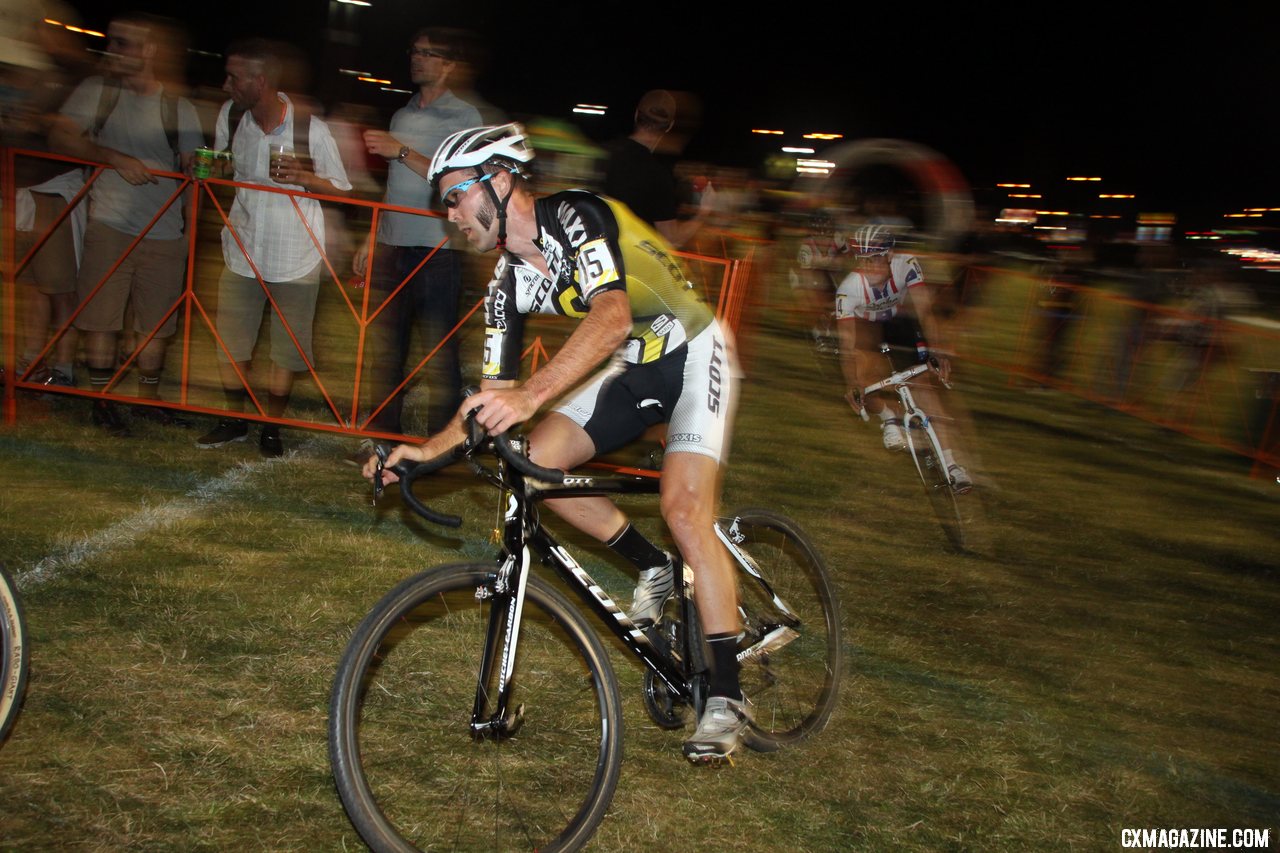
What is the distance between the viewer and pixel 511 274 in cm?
322

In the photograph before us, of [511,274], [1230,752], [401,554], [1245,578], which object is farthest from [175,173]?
[1245,578]

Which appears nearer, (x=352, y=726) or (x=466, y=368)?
(x=352, y=726)

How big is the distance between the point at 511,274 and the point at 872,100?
5296 centimetres

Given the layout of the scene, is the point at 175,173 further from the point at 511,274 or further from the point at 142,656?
the point at 511,274

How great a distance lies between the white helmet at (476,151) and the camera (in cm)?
288

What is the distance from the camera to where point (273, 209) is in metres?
6.19

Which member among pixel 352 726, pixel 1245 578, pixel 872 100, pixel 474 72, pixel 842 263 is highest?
pixel 872 100

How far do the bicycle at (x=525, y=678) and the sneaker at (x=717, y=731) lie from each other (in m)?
0.10

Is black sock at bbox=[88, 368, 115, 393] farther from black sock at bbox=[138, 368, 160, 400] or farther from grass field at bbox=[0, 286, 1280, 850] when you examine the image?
grass field at bbox=[0, 286, 1280, 850]

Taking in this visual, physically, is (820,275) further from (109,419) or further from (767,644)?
(767,644)

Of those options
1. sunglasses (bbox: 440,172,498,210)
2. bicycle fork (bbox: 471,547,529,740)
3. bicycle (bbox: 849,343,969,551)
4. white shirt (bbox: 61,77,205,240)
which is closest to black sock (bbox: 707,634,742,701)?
bicycle fork (bbox: 471,547,529,740)

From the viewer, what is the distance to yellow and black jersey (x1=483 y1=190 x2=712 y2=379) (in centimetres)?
297

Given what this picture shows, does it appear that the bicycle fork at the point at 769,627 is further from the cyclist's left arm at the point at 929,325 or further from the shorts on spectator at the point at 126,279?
the shorts on spectator at the point at 126,279

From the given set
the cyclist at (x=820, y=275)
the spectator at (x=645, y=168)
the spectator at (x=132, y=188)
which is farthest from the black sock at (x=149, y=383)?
the cyclist at (x=820, y=275)
